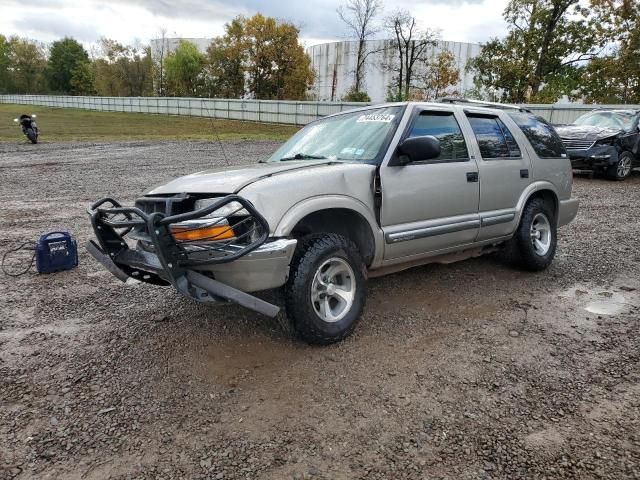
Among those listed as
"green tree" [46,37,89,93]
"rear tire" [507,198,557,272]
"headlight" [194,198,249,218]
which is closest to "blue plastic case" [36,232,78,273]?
"headlight" [194,198,249,218]

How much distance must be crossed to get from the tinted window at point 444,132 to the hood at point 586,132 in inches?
384

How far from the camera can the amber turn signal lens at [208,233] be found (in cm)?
300

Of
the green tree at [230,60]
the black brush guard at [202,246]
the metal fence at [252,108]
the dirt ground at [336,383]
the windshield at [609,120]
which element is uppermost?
the green tree at [230,60]

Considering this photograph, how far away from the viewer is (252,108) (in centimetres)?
3503

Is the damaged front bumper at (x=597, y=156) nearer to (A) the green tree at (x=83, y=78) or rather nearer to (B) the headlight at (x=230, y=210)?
(B) the headlight at (x=230, y=210)

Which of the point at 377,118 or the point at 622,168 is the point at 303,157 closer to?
the point at 377,118

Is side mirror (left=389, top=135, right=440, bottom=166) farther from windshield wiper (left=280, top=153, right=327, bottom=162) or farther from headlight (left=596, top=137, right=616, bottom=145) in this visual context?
headlight (left=596, top=137, right=616, bottom=145)

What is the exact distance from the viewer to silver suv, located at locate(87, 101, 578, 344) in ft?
9.96

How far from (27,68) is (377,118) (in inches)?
4106

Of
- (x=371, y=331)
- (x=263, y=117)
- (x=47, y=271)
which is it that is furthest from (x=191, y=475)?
(x=263, y=117)

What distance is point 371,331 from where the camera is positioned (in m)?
3.81

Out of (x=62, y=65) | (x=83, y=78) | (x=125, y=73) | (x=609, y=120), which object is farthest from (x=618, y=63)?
(x=62, y=65)

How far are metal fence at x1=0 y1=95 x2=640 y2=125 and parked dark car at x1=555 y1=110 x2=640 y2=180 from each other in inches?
201

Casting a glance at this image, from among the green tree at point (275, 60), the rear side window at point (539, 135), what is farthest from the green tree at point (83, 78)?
the rear side window at point (539, 135)
